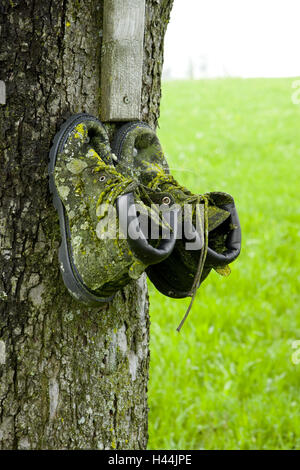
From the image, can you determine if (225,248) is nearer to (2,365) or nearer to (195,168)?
(2,365)

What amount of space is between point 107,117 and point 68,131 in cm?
20

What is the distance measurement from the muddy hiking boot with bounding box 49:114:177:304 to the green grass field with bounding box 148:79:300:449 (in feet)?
0.90

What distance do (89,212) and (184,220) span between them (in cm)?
29

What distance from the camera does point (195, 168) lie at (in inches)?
267

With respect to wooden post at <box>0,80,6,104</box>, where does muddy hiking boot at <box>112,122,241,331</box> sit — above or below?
below

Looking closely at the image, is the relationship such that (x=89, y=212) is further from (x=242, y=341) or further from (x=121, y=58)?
(x=242, y=341)

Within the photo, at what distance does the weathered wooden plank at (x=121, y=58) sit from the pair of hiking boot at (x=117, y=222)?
108 mm

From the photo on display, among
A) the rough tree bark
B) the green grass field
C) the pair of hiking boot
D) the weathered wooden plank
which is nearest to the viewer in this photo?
the pair of hiking boot

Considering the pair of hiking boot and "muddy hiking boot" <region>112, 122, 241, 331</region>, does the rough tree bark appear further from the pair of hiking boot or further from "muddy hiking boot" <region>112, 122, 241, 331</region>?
"muddy hiking boot" <region>112, 122, 241, 331</region>

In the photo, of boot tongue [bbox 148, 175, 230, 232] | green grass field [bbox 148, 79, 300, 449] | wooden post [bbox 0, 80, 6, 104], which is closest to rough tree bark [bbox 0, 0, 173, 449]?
wooden post [bbox 0, 80, 6, 104]

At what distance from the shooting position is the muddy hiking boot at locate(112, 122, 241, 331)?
1.37 metres

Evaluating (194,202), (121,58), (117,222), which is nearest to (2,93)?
(121,58)

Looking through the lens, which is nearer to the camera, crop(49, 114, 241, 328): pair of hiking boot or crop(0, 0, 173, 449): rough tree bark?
crop(49, 114, 241, 328): pair of hiking boot

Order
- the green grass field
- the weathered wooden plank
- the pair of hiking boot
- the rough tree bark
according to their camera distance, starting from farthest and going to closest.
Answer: the green grass field, the weathered wooden plank, the rough tree bark, the pair of hiking boot
